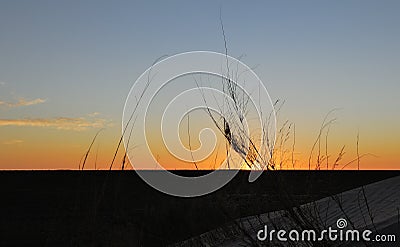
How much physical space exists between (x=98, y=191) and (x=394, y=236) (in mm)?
2361

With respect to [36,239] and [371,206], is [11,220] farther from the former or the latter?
[371,206]

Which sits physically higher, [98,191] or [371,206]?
[371,206]

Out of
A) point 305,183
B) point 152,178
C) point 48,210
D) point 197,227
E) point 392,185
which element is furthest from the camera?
point 48,210

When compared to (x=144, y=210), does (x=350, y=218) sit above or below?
above

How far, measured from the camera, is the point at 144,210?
4234mm

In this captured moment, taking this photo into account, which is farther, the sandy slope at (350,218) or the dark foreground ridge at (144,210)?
the sandy slope at (350,218)

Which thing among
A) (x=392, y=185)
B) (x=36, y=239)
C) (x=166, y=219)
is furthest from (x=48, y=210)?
(x=392, y=185)

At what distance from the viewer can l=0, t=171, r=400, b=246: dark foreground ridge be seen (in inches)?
119

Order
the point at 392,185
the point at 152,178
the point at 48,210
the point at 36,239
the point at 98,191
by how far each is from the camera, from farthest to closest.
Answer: the point at 48,210
the point at 36,239
the point at 392,185
the point at 152,178
the point at 98,191

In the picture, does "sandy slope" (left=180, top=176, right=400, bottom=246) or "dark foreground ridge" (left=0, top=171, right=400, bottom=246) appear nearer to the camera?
"dark foreground ridge" (left=0, top=171, right=400, bottom=246)

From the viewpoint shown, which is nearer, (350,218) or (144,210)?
(144,210)

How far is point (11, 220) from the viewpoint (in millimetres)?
17969

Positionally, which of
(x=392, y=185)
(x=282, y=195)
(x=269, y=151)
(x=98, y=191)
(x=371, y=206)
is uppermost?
(x=392, y=185)

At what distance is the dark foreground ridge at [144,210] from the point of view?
3018 millimetres
